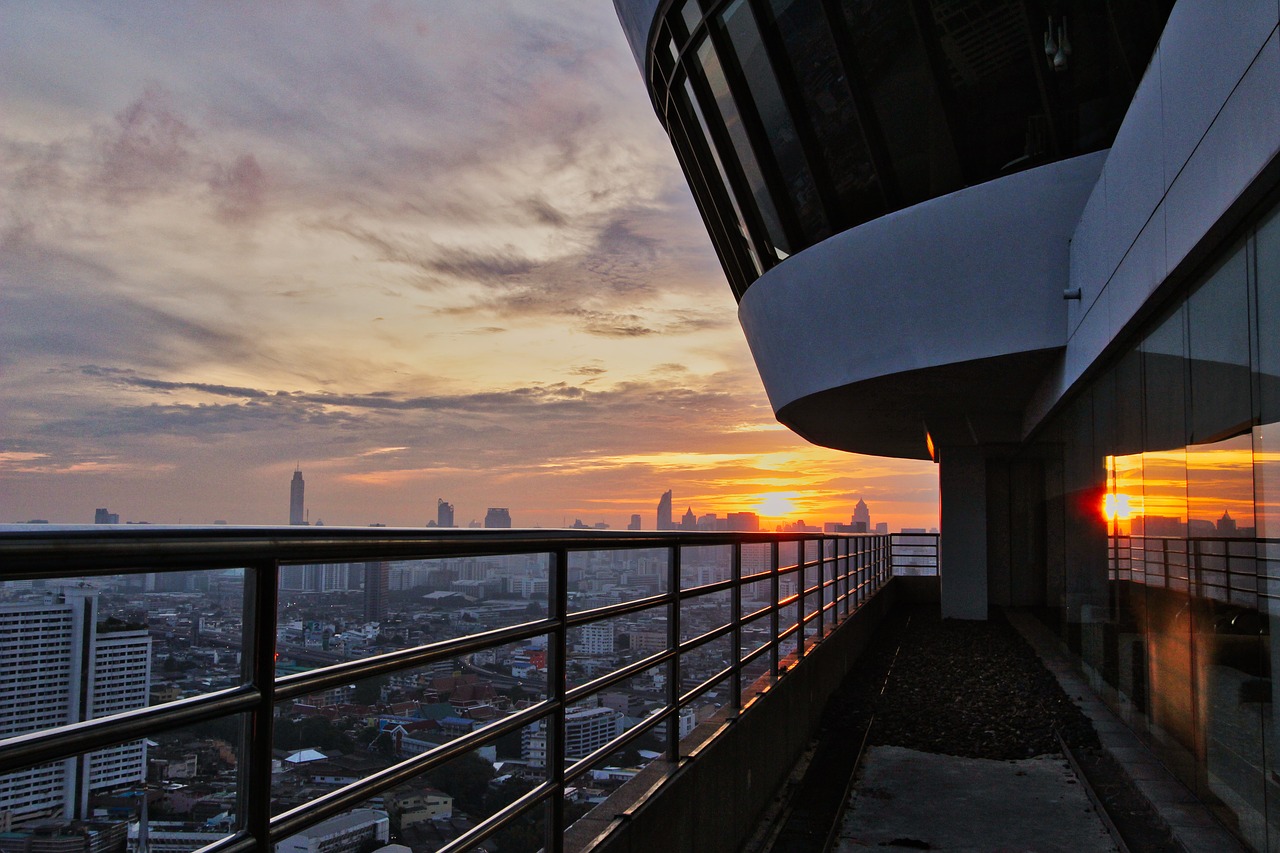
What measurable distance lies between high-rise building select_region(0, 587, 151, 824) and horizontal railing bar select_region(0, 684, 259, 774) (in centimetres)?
2

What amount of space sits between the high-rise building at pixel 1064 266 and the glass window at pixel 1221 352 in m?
0.03

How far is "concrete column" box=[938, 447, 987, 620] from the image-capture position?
25500 mm

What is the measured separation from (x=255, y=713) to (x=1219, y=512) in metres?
6.62

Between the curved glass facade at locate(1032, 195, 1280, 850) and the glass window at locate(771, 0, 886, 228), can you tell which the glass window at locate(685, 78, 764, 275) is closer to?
the glass window at locate(771, 0, 886, 228)

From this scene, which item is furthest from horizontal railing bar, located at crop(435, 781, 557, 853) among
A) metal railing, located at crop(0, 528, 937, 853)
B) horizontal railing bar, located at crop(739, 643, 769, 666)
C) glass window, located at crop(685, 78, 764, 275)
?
glass window, located at crop(685, 78, 764, 275)

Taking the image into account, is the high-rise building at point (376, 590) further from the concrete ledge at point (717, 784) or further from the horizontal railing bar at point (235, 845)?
the concrete ledge at point (717, 784)

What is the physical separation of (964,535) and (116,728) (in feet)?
85.0

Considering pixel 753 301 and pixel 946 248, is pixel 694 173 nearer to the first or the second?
pixel 753 301

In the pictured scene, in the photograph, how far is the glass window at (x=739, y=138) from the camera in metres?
15.2

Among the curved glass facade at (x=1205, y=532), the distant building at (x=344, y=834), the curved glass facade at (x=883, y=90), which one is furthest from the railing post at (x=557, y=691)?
the curved glass facade at (x=883, y=90)

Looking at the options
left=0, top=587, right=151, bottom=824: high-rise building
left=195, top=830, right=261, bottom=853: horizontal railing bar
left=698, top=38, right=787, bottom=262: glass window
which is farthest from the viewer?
left=698, top=38, right=787, bottom=262: glass window

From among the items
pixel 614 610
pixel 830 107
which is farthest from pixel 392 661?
pixel 830 107

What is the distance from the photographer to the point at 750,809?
7.18 metres

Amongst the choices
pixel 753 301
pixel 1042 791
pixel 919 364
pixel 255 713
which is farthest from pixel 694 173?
pixel 255 713
